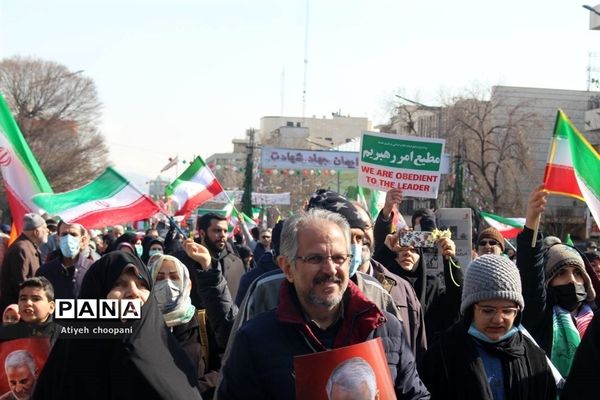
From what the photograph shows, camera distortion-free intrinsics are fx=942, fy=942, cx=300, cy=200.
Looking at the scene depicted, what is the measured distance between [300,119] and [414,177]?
132299mm

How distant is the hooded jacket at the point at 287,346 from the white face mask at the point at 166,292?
1.66 meters

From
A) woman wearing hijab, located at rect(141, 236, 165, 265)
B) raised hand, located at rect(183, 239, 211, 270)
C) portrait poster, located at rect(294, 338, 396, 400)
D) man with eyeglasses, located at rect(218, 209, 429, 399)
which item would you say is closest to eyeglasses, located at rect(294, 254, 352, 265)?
man with eyeglasses, located at rect(218, 209, 429, 399)

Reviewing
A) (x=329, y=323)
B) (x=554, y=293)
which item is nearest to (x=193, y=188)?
(x=554, y=293)

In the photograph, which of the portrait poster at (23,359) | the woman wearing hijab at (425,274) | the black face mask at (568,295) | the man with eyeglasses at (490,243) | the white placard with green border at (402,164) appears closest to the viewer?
the portrait poster at (23,359)

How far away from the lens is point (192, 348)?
16.4 feet

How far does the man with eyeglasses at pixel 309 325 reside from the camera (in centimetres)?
338

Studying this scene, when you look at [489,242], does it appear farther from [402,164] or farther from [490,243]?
[402,164]

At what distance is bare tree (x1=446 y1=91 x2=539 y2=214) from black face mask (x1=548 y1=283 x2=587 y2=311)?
139ft

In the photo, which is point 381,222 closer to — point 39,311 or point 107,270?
point 39,311

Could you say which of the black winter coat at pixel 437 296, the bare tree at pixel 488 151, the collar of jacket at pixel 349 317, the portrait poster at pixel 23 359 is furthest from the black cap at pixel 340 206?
the bare tree at pixel 488 151

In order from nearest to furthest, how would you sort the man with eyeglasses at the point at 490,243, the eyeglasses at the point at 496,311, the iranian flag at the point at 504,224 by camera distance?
1. the eyeglasses at the point at 496,311
2. the man with eyeglasses at the point at 490,243
3. the iranian flag at the point at 504,224

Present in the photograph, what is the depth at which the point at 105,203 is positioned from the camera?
28.0 feet

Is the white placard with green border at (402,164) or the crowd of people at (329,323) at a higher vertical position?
the white placard with green border at (402,164)

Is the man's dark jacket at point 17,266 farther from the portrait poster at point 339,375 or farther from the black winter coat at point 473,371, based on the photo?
the portrait poster at point 339,375
